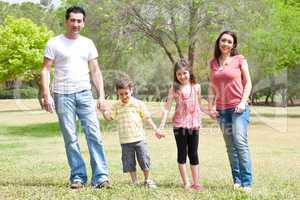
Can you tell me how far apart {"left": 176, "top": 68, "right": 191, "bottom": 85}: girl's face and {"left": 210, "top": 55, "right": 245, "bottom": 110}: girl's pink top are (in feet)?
0.95

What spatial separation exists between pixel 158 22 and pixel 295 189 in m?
16.5

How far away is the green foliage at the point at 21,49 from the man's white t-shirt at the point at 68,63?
3156 centimetres

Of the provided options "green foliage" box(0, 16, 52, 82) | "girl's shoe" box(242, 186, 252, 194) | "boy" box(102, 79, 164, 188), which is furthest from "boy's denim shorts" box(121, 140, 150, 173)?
"green foliage" box(0, 16, 52, 82)

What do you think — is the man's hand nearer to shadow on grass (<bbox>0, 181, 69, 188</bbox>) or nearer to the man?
the man

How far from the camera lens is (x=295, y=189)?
20.0 ft

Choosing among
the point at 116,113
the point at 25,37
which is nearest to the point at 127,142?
the point at 116,113

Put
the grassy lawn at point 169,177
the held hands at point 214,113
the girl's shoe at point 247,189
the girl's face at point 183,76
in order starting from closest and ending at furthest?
1. the grassy lawn at point 169,177
2. the girl's shoe at point 247,189
3. the girl's face at point 183,76
4. the held hands at point 214,113

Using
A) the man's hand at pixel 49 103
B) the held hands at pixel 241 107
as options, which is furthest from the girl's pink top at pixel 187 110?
the man's hand at pixel 49 103

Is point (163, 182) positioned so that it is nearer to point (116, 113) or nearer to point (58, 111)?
point (116, 113)

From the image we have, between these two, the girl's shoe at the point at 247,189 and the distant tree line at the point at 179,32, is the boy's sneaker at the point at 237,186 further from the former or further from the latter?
the distant tree line at the point at 179,32

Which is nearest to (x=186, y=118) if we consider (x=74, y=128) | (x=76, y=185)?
(x=74, y=128)

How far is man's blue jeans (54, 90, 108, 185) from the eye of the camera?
19.7 ft

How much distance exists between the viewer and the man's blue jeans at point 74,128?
19.7ft

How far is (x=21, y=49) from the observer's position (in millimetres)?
37312
